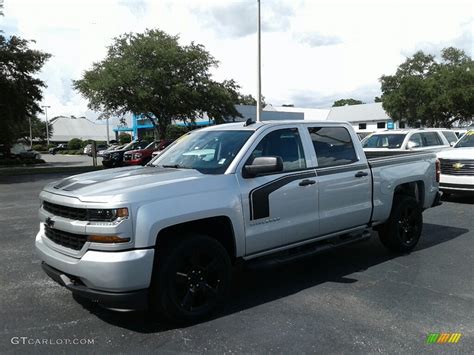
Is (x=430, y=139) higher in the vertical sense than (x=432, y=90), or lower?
lower

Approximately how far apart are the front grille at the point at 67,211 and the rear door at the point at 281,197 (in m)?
1.50

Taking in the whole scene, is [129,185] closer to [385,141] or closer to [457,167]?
[457,167]

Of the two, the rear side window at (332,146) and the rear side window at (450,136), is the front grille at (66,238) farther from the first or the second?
the rear side window at (450,136)

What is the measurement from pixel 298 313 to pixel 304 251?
2.94 ft

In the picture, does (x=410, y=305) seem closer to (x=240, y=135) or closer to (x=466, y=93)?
(x=240, y=135)

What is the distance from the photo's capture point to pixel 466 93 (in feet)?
133

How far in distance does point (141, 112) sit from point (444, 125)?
102 feet

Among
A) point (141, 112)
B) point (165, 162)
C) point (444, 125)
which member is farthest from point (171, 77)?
point (444, 125)

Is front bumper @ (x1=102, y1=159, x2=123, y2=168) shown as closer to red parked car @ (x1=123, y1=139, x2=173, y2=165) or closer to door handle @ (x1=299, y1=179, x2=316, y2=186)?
red parked car @ (x1=123, y1=139, x2=173, y2=165)

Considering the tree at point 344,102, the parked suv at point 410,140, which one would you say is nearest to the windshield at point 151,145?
the parked suv at point 410,140

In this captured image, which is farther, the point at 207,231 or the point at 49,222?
the point at 207,231

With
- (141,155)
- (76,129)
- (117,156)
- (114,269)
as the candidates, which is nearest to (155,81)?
(117,156)

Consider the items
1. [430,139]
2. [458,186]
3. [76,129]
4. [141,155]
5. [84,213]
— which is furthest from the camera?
[76,129]

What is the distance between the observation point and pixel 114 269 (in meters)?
3.75
